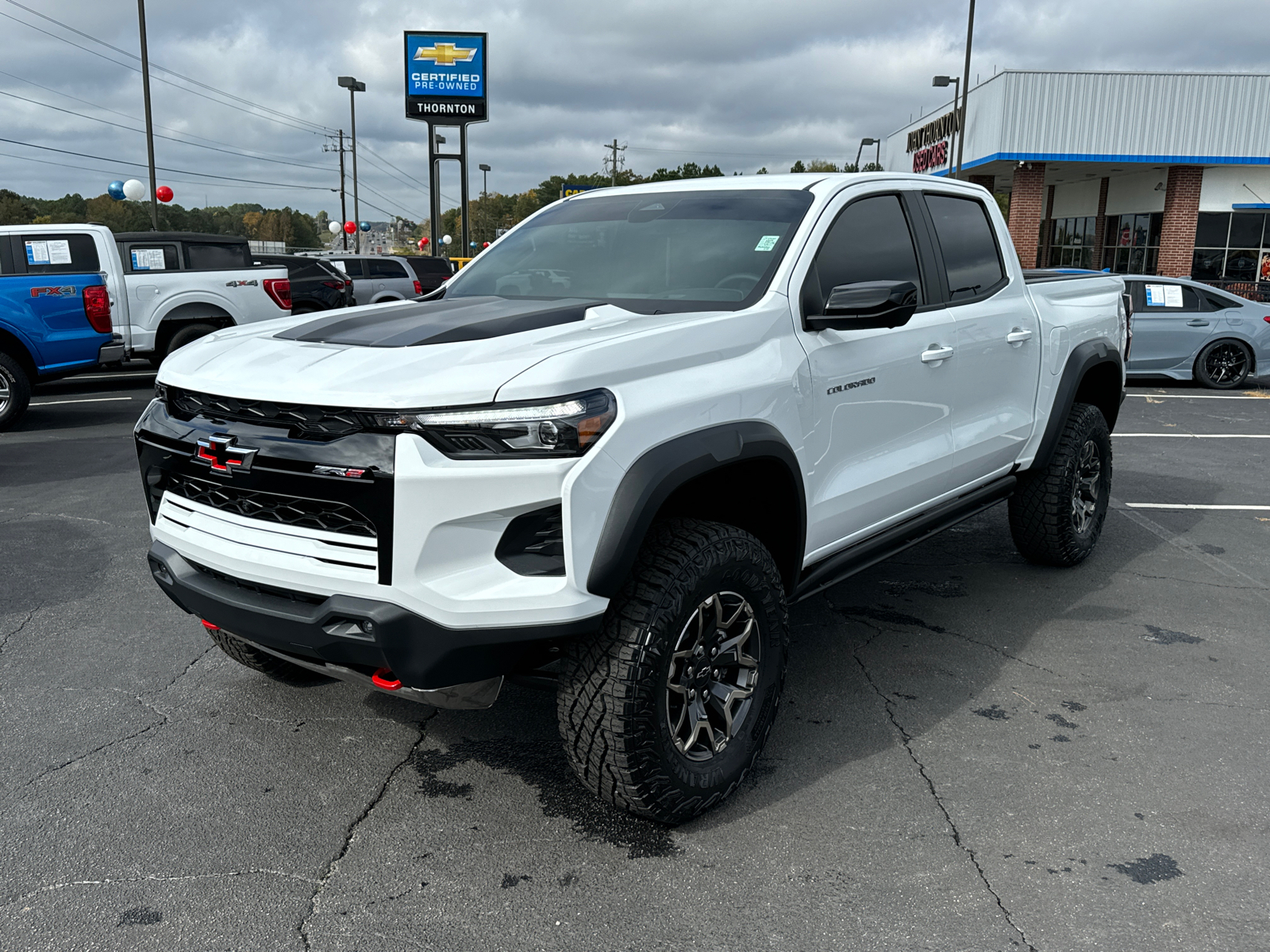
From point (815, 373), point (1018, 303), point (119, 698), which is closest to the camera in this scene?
point (815, 373)

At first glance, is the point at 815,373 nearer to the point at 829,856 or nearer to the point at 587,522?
the point at 587,522

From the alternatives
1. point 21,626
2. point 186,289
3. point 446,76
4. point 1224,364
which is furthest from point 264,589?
point 446,76

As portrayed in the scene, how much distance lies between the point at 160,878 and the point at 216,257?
1211 cm

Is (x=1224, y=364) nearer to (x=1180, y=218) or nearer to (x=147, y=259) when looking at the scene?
(x=147, y=259)

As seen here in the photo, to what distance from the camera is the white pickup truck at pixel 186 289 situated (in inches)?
491

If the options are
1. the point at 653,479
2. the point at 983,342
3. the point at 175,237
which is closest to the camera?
the point at 653,479

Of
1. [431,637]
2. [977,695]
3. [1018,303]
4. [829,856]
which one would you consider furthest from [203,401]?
[1018,303]

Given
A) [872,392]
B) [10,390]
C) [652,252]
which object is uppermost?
[652,252]

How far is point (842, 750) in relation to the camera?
356 centimetres

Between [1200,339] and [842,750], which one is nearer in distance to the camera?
[842,750]

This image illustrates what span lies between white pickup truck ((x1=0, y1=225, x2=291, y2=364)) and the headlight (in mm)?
10400

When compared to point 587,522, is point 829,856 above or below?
below

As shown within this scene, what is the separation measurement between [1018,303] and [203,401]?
3.64 m

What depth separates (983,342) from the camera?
4.47 meters
